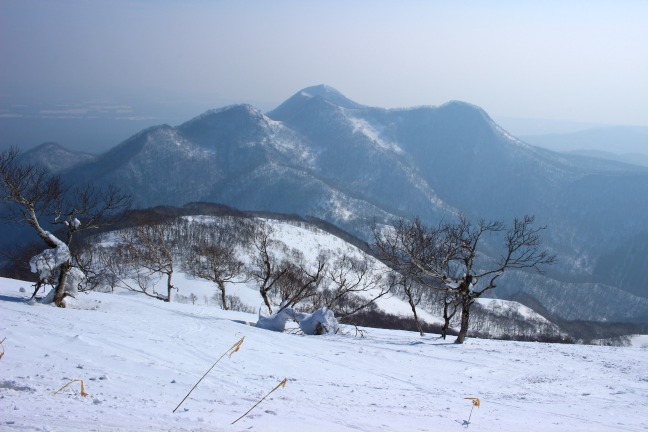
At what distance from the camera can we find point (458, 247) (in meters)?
17.5

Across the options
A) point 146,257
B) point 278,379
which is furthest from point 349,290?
point 278,379

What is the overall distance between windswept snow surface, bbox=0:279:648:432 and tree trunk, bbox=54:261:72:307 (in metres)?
0.48

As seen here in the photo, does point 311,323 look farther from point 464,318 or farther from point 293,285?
point 293,285

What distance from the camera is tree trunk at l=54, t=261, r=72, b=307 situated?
14.5m

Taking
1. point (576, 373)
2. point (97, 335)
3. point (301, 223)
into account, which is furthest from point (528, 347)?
point (301, 223)

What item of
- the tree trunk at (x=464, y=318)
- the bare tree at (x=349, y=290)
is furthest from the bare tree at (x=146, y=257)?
the tree trunk at (x=464, y=318)

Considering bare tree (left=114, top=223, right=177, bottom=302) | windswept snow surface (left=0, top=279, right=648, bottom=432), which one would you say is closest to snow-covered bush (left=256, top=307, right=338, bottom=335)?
windswept snow surface (left=0, top=279, right=648, bottom=432)

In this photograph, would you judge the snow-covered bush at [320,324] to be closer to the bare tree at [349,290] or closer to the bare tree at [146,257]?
the bare tree at [349,290]

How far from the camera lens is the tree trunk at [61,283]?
14.5 metres

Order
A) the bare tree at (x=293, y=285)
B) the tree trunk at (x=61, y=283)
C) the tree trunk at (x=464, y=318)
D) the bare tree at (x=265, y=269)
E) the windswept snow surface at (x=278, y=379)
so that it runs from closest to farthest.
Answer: the windswept snow surface at (x=278, y=379), the tree trunk at (x=61, y=283), the tree trunk at (x=464, y=318), the bare tree at (x=293, y=285), the bare tree at (x=265, y=269)

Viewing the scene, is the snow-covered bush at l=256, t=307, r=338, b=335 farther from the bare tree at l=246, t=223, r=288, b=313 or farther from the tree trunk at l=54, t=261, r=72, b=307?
the tree trunk at l=54, t=261, r=72, b=307

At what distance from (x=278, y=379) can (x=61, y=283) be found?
953 centimetres

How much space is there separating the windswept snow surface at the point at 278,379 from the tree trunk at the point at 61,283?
1.58ft

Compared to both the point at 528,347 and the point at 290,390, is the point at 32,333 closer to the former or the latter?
the point at 290,390
